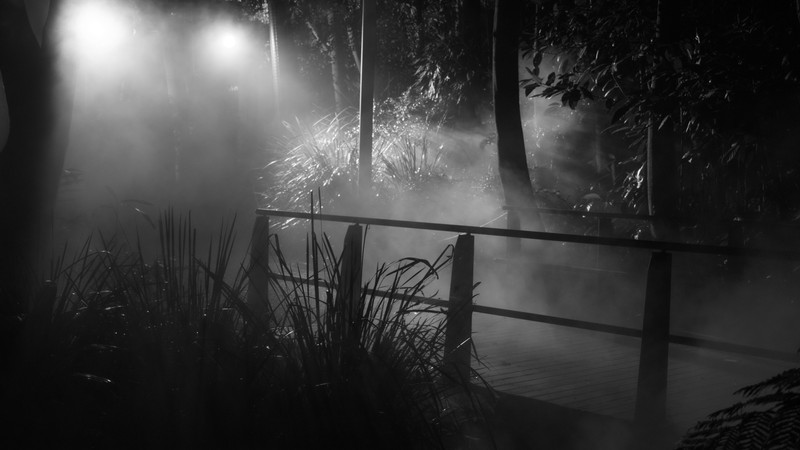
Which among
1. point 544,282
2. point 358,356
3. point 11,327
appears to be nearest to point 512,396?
point 358,356

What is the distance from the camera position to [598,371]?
23.1ft

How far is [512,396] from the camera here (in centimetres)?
592

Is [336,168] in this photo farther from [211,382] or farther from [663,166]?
[211,382]

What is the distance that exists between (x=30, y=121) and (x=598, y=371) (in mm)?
4620

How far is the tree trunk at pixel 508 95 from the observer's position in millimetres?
13602

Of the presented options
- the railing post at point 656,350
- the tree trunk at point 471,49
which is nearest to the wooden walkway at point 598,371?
the railing post at point 656,350

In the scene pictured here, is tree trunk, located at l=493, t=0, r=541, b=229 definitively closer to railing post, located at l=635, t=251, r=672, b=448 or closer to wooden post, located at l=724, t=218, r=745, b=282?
wooden post, located at l=724, t=218, r=745, b=282

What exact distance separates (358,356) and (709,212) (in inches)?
331

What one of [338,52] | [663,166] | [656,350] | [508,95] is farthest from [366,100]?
[338,52]

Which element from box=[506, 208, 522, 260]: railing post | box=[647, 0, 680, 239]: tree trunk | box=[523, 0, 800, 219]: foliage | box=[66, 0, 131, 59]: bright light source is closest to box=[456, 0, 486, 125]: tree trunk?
box=[523, 0, 800, 219]: foliage

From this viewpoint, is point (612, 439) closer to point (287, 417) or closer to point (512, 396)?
point (512, 396)

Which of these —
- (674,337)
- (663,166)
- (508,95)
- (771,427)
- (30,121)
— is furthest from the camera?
(508,95)

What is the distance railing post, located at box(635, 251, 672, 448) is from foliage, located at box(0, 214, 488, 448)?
4.87 feet

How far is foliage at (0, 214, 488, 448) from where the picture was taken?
3.54 meters
